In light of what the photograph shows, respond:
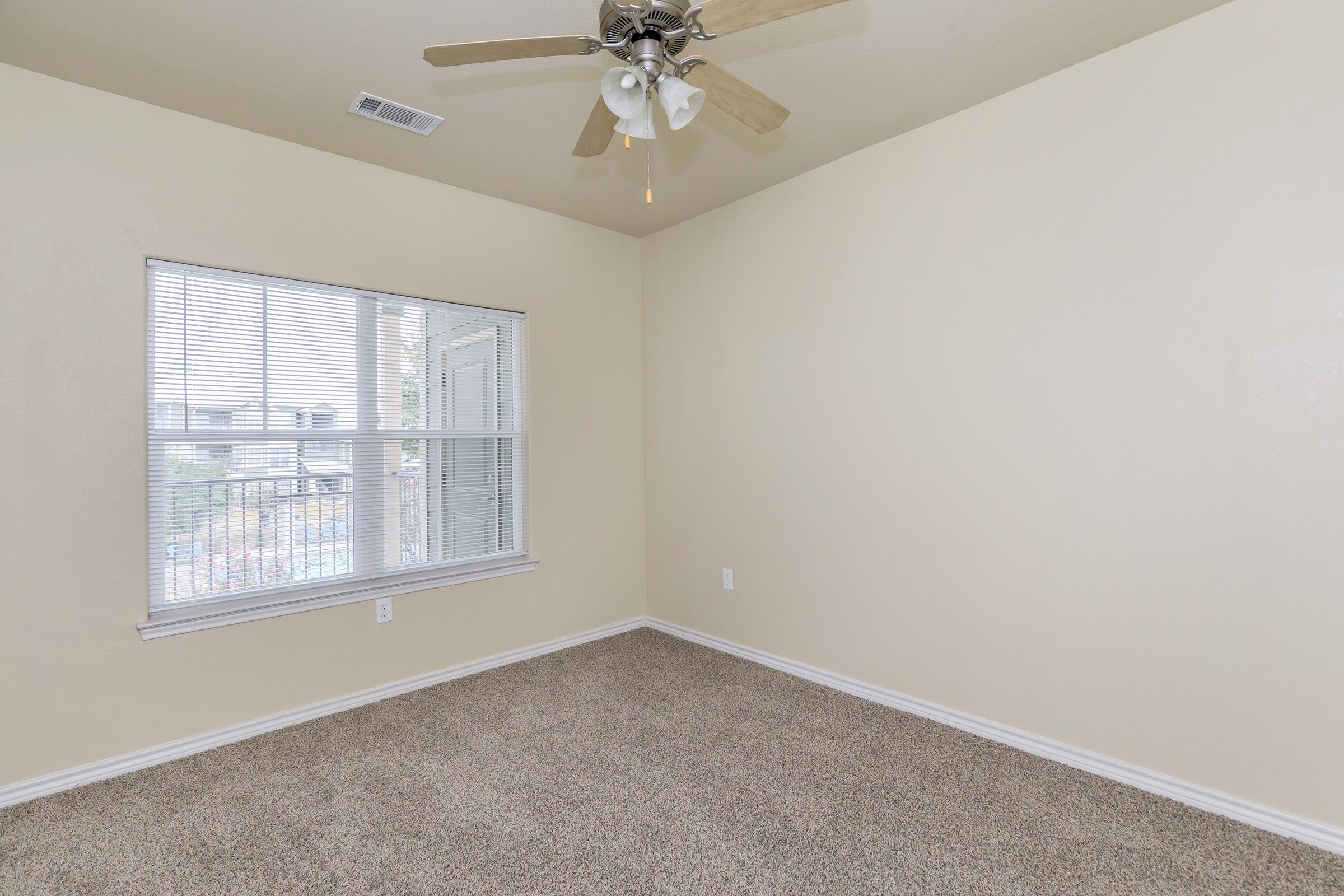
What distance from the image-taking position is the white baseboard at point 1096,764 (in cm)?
190

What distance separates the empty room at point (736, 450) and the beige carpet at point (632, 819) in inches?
0.7

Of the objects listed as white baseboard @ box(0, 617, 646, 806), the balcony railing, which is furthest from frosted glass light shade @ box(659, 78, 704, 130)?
white baseboard @ box(0, 617, 646, 806)

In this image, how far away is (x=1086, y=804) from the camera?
209cm

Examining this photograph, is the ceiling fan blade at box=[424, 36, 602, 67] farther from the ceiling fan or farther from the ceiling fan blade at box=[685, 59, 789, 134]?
the ceiling fan blade at box=[685, 59, 789, 134]

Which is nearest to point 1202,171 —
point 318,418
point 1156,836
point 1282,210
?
point 1282,210

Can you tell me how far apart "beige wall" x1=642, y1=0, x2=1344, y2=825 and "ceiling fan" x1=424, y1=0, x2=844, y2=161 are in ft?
4.22

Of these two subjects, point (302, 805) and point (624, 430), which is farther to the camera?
point (624, 430)

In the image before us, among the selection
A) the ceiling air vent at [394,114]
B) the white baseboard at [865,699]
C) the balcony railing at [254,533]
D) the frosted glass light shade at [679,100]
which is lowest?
the white baseboard at [865,699]

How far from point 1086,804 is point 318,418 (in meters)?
3.40

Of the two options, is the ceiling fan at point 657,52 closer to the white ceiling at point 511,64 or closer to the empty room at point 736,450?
the empty room at point 736,450

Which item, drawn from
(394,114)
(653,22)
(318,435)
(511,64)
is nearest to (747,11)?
(653,22)

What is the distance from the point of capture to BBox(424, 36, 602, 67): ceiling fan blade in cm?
146

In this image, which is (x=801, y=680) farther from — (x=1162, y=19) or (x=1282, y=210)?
(x=1162, y=19)

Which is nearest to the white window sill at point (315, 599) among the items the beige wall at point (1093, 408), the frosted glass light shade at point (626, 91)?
the beige wall at point (1093, 408)
